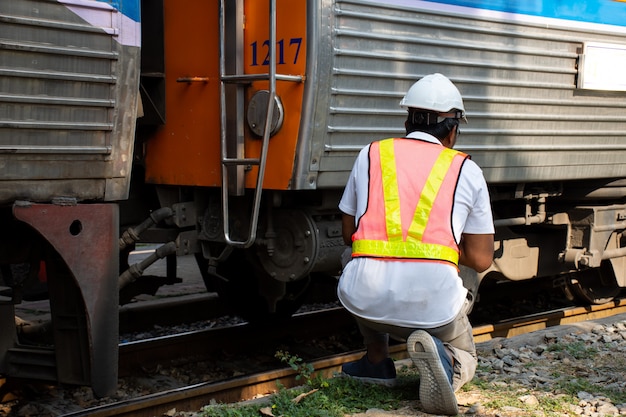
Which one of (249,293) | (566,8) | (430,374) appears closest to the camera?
(430,374)

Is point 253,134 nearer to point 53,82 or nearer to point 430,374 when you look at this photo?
point 53,82

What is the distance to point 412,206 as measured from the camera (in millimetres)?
4016

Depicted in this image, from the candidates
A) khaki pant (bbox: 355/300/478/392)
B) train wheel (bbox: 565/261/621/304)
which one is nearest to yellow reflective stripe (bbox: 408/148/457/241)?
khaki pant (bbox: 355/300/478/392)

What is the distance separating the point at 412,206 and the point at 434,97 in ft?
1.87

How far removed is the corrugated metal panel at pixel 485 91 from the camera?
4961mm

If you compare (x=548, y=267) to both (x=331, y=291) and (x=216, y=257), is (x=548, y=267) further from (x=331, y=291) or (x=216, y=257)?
(x=216, y=257)

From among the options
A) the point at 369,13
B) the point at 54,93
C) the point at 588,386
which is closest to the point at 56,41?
the point at 54,93

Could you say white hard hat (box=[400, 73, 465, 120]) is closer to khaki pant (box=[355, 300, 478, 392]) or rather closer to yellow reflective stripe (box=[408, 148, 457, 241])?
yellow reflective stripe (box=[408, 148, 457, 241])

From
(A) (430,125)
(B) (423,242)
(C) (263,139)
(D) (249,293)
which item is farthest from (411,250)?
(D) (249,293)

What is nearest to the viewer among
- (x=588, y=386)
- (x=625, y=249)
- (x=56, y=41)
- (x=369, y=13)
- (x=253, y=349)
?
(x=56, y=41)

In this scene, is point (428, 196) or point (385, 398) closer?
point (428, 196)

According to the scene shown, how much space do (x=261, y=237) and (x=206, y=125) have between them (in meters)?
0.76

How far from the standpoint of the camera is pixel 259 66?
5.00m

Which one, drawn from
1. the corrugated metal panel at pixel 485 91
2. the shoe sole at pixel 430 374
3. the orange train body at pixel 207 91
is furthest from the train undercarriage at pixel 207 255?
the shoe sole at pixel 430 374
